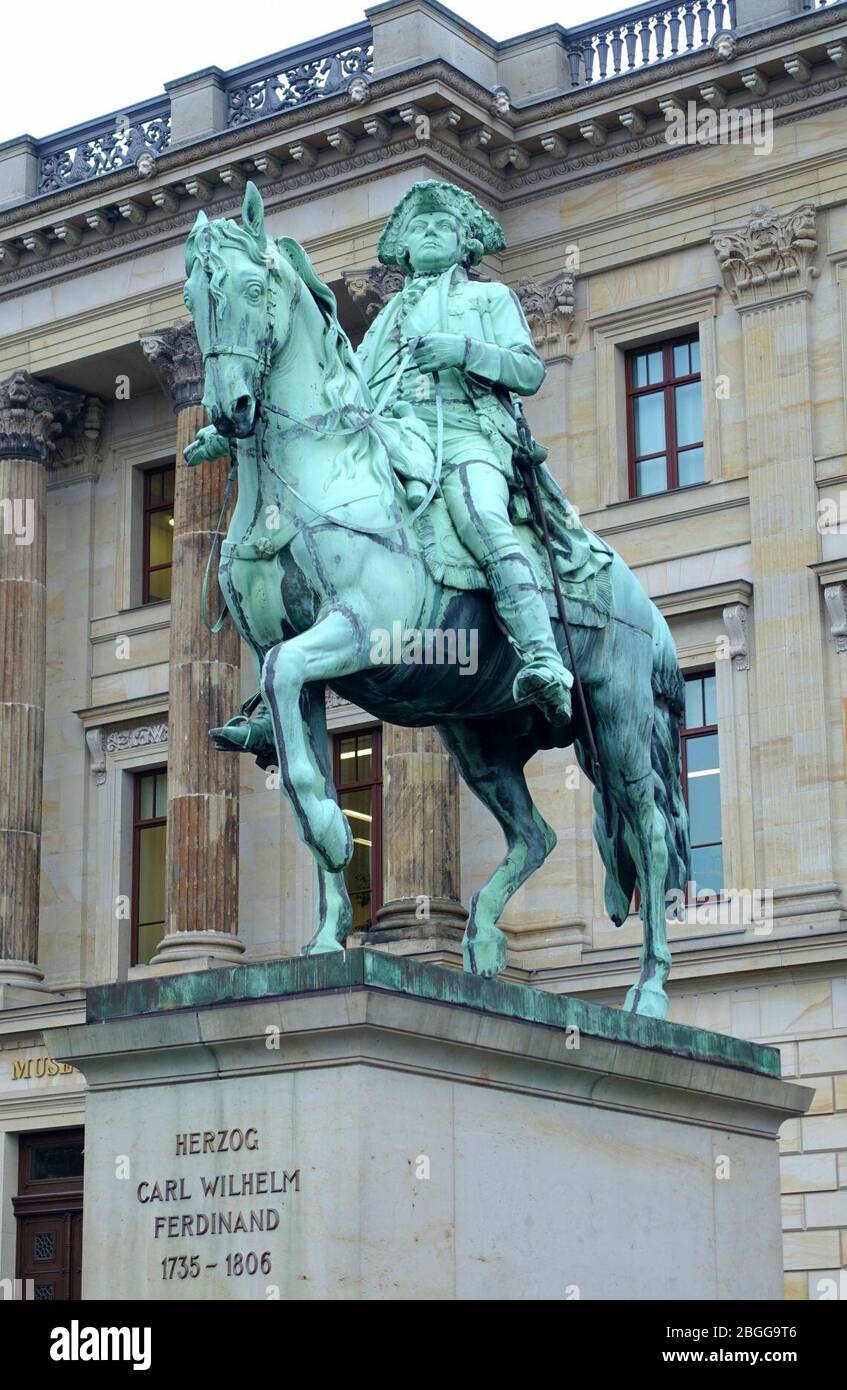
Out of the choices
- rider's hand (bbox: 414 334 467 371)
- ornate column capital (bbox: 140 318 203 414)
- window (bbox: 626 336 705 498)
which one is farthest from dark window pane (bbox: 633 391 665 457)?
rider's hand (bbox: 414 334 467 371)

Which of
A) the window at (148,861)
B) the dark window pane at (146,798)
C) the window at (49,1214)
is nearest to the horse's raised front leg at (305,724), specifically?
the window at (49,1214)

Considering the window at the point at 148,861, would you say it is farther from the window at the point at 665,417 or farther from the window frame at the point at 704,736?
the window at the point at 665,417

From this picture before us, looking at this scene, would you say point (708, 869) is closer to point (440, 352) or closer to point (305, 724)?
point (440, 352)

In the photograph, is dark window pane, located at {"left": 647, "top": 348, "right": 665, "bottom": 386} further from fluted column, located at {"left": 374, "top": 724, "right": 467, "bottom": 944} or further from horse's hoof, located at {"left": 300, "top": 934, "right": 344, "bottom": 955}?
horse's hoof, located at {"left": 300, "top": 934, "right": 344, "bottom": 955}

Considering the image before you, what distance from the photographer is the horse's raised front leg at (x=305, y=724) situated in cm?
1081

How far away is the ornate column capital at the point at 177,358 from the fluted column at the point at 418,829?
6.14 m

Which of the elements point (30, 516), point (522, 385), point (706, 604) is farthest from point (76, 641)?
point (522, 385)

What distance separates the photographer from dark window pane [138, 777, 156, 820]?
36875 millimetres

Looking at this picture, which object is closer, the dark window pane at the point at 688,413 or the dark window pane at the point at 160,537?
the dark window pane at the point at 688,413

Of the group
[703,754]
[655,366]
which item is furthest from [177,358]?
[703,754]

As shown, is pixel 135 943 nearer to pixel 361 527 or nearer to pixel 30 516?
pixel 30 516

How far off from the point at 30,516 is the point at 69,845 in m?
4.74

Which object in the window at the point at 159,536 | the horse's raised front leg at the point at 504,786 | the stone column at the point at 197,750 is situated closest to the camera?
the horse's raised front leg at the point at 504,786

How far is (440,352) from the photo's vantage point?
12.3m
